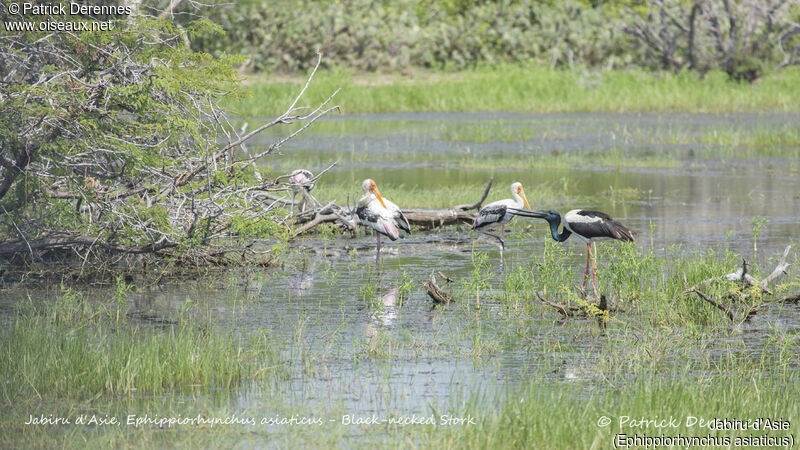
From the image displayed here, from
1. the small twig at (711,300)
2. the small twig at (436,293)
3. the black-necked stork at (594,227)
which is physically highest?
the black-necked stork at (594,227)

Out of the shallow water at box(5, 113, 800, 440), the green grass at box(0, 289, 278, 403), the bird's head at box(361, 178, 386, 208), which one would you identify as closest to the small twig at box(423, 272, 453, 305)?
→ the shallow water at box(5, 113, 800, 440)

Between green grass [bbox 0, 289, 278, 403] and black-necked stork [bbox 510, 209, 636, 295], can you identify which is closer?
green grass [bbox 0, 289, 278, 403]

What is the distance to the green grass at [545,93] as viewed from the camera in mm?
28766

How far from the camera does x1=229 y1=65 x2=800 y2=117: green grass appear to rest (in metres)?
28.8

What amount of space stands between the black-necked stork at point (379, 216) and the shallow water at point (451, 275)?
0.37 meters

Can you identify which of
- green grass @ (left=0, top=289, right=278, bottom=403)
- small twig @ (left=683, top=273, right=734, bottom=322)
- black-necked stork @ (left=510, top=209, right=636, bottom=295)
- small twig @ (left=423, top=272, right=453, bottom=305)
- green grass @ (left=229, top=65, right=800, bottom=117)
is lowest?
green grass @ (left=229, top=65, right=800, bottom=117)

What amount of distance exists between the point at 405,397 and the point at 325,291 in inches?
144

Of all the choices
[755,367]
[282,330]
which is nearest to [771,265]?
[755,367]

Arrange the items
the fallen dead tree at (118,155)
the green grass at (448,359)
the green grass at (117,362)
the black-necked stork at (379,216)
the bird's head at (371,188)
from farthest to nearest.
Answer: the bird's head at (371,188) → the black-necked stork at (379,216) → the fallen dead tree at (118,155) → the green grass at (117,362) → the green grass at (448,359)

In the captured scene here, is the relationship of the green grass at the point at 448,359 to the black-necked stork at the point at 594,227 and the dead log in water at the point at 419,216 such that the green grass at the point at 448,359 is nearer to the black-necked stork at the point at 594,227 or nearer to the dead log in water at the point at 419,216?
the black-necked stork at the point at 594,227

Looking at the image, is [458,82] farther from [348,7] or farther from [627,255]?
[627,255]

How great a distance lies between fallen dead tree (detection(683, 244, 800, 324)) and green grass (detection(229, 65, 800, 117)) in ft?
63.5

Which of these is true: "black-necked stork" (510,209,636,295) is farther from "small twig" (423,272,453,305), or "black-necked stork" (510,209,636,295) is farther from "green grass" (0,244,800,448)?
"small twig" (423,272,453,305)

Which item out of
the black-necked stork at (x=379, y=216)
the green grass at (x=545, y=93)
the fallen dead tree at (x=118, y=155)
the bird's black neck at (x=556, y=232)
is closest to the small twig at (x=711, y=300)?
the bird's black neck at (x=556, y=232)
